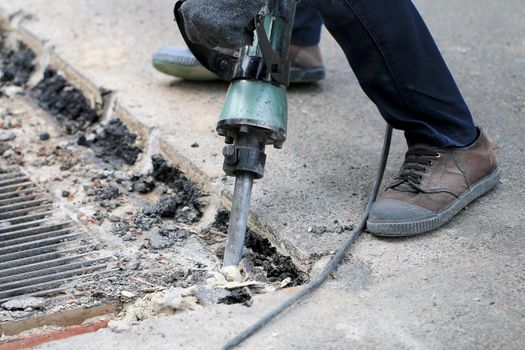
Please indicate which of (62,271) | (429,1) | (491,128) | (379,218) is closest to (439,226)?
(379,218)

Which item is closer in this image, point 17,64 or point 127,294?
point 127,294

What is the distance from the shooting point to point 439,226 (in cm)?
248

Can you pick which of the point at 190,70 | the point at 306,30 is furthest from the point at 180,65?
the point at 306,30

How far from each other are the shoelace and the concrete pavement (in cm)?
16

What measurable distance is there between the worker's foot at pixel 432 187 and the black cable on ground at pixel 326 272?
6 cm

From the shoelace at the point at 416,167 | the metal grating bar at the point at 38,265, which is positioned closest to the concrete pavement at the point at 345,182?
the shoelace at the point at 416,167

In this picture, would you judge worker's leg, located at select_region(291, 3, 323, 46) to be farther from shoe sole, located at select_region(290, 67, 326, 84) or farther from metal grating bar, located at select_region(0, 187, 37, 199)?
metal grating bar, located at select_region(0, 187, 37, 199)

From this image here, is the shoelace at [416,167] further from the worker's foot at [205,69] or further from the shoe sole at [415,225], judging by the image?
the worker's foot at [205,69]

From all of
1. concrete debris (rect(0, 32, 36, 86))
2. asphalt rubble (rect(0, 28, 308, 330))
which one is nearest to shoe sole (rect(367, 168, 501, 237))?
asphalt rubble (rect(0, 28, 308, 330))

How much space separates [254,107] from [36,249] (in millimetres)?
851

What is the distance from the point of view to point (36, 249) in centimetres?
264

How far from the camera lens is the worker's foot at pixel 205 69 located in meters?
3.50

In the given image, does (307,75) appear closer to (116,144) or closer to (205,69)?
(205,69)

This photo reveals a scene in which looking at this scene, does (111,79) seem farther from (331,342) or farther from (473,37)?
(331,342)
